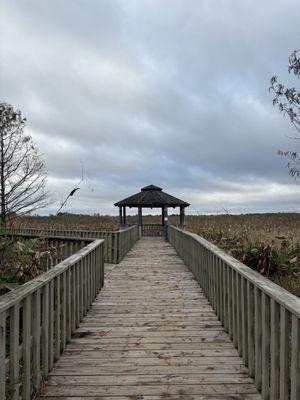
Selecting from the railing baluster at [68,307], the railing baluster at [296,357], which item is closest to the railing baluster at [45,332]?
the railing baluster at [68,307]

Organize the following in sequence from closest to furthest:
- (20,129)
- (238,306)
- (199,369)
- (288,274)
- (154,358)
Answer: (199,369) < (154,358) < (238,306) < (288,274) < (20,129)

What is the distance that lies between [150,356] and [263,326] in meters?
1.35

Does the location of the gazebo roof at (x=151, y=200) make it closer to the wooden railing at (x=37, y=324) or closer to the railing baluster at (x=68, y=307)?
the wooden railing at (x=37, y=324)

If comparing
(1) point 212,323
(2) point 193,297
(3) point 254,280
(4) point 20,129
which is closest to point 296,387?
(3) point 254,280

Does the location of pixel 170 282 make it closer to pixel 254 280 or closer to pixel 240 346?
pixel 240 346

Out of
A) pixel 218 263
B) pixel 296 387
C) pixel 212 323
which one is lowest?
pixel 212 323

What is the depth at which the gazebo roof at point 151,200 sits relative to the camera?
23.2 metres

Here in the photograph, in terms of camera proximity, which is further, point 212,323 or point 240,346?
point 212,323

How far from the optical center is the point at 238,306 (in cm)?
422

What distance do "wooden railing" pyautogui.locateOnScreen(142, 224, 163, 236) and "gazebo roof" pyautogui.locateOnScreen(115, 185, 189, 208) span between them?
2778mm

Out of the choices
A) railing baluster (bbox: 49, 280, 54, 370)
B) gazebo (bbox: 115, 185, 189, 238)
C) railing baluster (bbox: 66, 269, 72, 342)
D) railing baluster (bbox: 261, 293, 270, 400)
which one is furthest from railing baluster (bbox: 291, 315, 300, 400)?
gazebo (bbox: 115, 185, 189, 238)

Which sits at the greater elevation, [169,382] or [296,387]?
[296,387]

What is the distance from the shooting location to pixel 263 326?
10.5ft

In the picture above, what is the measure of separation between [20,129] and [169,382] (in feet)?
55.5
